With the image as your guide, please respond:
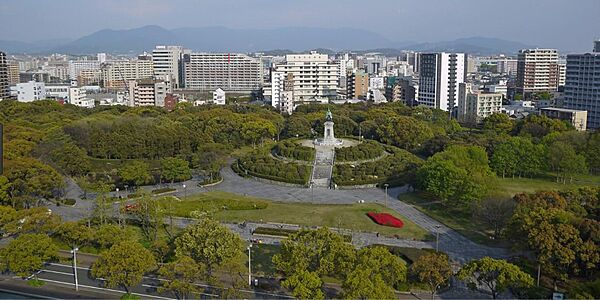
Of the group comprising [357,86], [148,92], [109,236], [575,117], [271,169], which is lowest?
[109,236]

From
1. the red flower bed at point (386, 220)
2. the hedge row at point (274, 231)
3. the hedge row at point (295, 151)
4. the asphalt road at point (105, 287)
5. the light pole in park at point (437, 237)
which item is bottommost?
the asphalt road at point (105, 287)

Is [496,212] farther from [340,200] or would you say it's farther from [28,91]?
[28,91]

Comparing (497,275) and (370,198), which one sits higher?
(497,275)

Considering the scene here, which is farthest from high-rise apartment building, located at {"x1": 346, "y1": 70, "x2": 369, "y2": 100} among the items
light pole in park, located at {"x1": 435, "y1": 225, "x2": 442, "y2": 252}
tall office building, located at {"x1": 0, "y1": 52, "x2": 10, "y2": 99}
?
light pole in park, located at {"x1": 435, "y1": 225, "x2": 442, "y2": 252}

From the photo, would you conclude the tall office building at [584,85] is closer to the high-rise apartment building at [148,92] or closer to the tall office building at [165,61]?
the high-rise apartment building at [148,92]

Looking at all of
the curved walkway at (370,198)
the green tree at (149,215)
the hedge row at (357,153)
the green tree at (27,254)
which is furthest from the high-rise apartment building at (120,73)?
the green tree at (27,254)

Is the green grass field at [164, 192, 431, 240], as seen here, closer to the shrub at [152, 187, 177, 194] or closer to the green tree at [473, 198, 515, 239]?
the shrub at [152, 187, 177, 194]

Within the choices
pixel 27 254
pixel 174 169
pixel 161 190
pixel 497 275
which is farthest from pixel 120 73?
pixel 497 275
